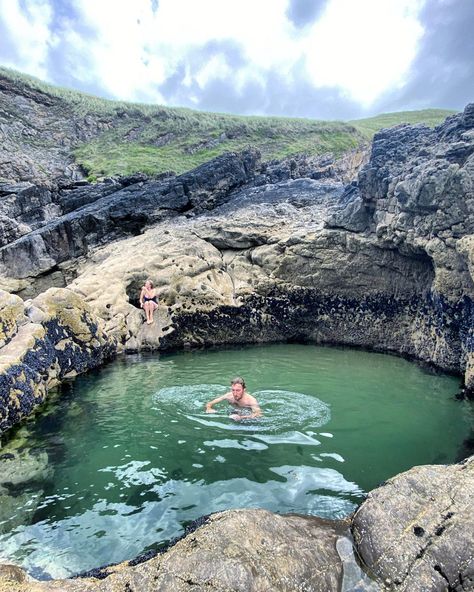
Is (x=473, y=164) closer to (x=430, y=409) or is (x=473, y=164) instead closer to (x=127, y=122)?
(x=430, y=409)

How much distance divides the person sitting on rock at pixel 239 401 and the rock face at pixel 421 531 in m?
3.80

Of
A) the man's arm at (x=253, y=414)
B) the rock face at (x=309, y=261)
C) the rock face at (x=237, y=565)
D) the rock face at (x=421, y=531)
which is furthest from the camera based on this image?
the rock face at (x=309, y=261)

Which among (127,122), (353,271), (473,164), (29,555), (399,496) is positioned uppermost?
(127,122)

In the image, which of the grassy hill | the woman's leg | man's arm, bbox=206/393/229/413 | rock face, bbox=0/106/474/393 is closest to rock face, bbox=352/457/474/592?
man's arm, bbox=206/393/229/413

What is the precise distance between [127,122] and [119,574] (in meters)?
45.0

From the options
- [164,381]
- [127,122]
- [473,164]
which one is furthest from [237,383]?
[127,122]

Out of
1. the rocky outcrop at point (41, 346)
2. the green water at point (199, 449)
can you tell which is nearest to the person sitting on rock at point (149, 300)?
the rocky outcrop at point (41, 346)

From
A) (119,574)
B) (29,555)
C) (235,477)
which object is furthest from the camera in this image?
(235,477)

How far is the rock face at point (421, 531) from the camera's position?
378cm

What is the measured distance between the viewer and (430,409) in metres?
9.13

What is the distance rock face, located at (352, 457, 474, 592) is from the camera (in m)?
3.78

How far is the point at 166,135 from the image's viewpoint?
42.5m

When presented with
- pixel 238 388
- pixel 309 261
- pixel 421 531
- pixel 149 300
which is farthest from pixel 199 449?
pixel 309 261

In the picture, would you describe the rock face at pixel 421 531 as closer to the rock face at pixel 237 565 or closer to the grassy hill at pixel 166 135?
the rock face at pixel 237 565
